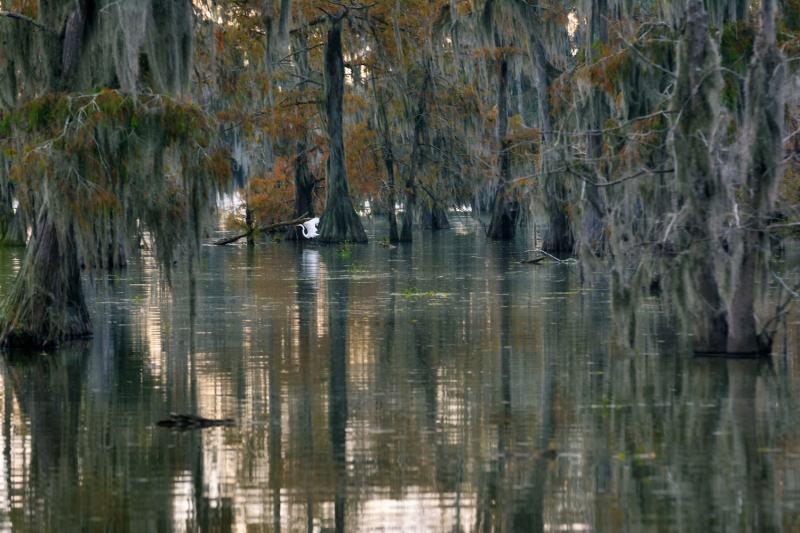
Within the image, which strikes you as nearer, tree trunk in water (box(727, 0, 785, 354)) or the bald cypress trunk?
tree trunk in water (box(727, 0, 785, 354))

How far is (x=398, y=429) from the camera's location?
998 centimetres

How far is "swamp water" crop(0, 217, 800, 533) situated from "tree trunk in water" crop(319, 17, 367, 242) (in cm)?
2610

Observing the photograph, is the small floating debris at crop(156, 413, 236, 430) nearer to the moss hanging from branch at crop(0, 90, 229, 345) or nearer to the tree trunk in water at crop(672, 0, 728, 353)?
the moss hanging from branch at crop(0, 90, 229, 345)

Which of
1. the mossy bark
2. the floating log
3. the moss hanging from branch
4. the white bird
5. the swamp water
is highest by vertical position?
the mossy bark

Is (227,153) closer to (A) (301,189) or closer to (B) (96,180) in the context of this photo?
(B) (96,180)

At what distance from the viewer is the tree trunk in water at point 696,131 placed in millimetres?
13023

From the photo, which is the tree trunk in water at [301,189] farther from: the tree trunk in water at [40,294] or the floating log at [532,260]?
the tree trunk in water at [40,294]

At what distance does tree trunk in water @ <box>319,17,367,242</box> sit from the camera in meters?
45.0

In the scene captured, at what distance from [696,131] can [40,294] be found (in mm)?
8523

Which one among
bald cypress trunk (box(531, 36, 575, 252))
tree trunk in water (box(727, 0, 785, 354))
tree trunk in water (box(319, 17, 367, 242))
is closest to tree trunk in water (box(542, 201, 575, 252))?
bald cypress trunk (box(531, 36, 575, 252))

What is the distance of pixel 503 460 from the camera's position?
28.9 feet

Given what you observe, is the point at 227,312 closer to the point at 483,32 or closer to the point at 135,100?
the point at 135,100

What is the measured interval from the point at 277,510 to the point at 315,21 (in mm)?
38553

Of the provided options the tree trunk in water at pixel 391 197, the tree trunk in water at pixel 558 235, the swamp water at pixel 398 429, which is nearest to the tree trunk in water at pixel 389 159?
the tree trunk in water at pixel 391 197
